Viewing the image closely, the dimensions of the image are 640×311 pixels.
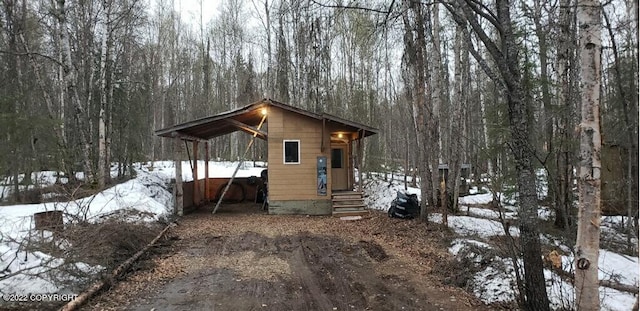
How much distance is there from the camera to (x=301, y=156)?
47.9 ft

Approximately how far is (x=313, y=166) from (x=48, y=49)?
15105 millimetres

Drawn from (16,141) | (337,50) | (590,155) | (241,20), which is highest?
(241,20)

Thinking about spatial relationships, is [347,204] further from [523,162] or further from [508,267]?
[523,162]

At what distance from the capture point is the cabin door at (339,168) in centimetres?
1728

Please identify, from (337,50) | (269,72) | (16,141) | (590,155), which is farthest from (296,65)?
(590,155)

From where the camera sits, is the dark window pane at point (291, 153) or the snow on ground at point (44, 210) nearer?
the snow on ground at point (44, 210)

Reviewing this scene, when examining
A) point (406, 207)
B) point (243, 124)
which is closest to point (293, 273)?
point (406, 207)

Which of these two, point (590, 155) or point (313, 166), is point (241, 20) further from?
point (590, 155)

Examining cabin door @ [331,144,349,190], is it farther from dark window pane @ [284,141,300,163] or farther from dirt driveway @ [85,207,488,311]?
dirt driveway @ [85,207,488,311]

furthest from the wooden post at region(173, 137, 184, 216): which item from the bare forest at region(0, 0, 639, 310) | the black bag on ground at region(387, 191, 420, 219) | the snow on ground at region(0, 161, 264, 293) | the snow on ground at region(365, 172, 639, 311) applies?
the snow on ground at region(365, 172, 639, 311)

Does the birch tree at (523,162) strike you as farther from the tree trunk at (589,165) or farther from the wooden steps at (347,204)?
the wooden steps at (347,204)

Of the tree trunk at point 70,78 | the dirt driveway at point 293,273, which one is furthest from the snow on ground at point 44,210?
the tree trunk at point 70,78

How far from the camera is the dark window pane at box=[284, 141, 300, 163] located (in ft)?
47.9

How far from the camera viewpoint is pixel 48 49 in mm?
19656
